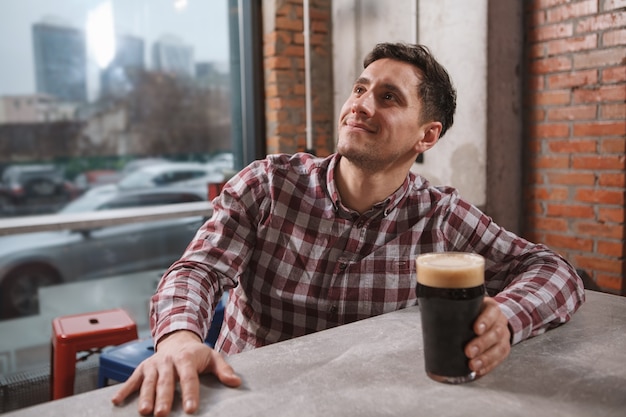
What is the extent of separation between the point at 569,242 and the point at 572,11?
1115 mm

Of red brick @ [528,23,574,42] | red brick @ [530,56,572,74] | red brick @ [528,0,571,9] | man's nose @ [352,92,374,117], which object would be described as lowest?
man's nose @ [352,92,374,117]

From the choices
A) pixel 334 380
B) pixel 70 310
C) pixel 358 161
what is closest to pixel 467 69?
pixel 358 161

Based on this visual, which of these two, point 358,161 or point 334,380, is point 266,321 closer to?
point 358,161

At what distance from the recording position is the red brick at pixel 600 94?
253 cm

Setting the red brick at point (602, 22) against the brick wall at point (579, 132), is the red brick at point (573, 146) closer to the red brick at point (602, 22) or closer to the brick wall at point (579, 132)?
the brick wall at point (579, 132)

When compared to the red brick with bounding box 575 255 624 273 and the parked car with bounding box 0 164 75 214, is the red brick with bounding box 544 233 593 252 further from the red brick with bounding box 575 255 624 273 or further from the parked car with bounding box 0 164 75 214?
the parked car with bounding box 0 164 75 214

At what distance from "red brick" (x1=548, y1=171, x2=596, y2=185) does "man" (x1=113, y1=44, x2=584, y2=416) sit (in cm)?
141

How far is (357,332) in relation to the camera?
43.8 inches

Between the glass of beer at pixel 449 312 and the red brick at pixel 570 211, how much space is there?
211cm

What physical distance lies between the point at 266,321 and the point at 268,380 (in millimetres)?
604

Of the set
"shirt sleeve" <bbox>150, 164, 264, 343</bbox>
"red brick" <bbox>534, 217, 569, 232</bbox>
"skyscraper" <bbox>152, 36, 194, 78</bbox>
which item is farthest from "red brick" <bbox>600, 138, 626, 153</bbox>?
"skyscraper" <bbox>152, 36, 194, 78</bbox>

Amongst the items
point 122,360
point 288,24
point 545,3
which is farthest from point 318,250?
point 288,24

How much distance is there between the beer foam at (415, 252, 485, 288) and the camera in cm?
84

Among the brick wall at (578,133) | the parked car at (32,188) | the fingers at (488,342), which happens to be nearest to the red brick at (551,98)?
the brick wall at (578,133)
